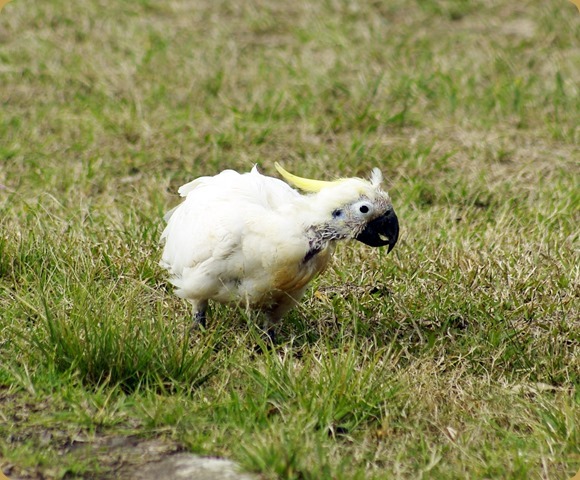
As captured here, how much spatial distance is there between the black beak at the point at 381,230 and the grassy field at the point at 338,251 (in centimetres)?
43

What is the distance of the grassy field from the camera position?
365 cm

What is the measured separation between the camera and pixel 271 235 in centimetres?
402

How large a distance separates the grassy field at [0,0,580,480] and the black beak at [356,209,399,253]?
425 millimetres

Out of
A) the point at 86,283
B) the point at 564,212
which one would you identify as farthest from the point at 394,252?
the point at 86,283

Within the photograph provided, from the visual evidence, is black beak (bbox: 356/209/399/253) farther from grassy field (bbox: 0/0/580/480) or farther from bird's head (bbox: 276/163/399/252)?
grassy field (bbox: 0/0/580/480)

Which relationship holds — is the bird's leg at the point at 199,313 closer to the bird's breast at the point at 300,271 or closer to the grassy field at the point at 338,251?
the grassy field at the point at 338,251

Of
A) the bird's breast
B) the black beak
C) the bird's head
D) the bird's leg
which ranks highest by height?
the bird's head

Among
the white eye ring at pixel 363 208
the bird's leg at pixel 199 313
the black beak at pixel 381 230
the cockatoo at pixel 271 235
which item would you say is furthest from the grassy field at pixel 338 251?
the white eye ring at pixel 363 208

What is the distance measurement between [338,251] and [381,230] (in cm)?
96

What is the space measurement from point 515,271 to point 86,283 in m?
2.04

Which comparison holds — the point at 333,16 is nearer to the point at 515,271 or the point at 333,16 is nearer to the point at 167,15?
the point at 167,15

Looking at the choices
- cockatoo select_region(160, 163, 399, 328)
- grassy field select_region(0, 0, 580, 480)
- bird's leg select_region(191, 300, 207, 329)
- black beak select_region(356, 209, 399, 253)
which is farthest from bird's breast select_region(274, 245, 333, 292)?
bird's leg select_region(191, 300, 207, 329)

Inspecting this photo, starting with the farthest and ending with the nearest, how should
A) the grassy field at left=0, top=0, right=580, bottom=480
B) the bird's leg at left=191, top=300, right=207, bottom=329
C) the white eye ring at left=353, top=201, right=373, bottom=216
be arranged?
1. the bird's leg at left=191, top=300, right=207, bottom=329
2. the white eye ring at left=353, top=201, right=373, bottom=216
3. the grassy field at left=0, top=0, right=580, bottom=480

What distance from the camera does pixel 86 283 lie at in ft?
14.4
